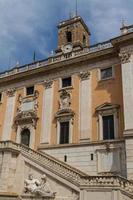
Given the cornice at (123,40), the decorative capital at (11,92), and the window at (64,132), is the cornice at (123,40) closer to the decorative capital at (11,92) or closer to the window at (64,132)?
the window at (64,132)

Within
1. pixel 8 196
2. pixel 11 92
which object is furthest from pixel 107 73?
pixel 8 196

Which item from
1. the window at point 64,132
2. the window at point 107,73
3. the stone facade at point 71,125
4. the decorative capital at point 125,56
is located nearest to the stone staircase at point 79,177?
the stone facade at point 71,125

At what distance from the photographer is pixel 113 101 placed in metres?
22.1

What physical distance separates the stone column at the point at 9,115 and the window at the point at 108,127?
9444 millimetres

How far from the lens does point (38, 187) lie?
17625 millimetres

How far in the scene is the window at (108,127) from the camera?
70.0ft

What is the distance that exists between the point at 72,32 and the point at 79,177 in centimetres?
2483

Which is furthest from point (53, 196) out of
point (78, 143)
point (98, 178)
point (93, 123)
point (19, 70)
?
point (19, 70)

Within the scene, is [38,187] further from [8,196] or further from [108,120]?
[108,120]

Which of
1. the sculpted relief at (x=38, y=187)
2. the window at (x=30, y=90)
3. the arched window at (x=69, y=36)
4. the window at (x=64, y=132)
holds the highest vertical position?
the arched window at (x=69, y=36)

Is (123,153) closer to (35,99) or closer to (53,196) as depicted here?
(53,196)

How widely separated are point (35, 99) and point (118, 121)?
28.1 feet

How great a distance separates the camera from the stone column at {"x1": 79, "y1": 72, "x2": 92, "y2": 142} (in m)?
22.2

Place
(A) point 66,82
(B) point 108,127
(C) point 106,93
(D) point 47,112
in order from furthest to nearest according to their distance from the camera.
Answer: (A) point 66,82, (D) point 47,112, (C) point 106,93, (B) point 108,127
